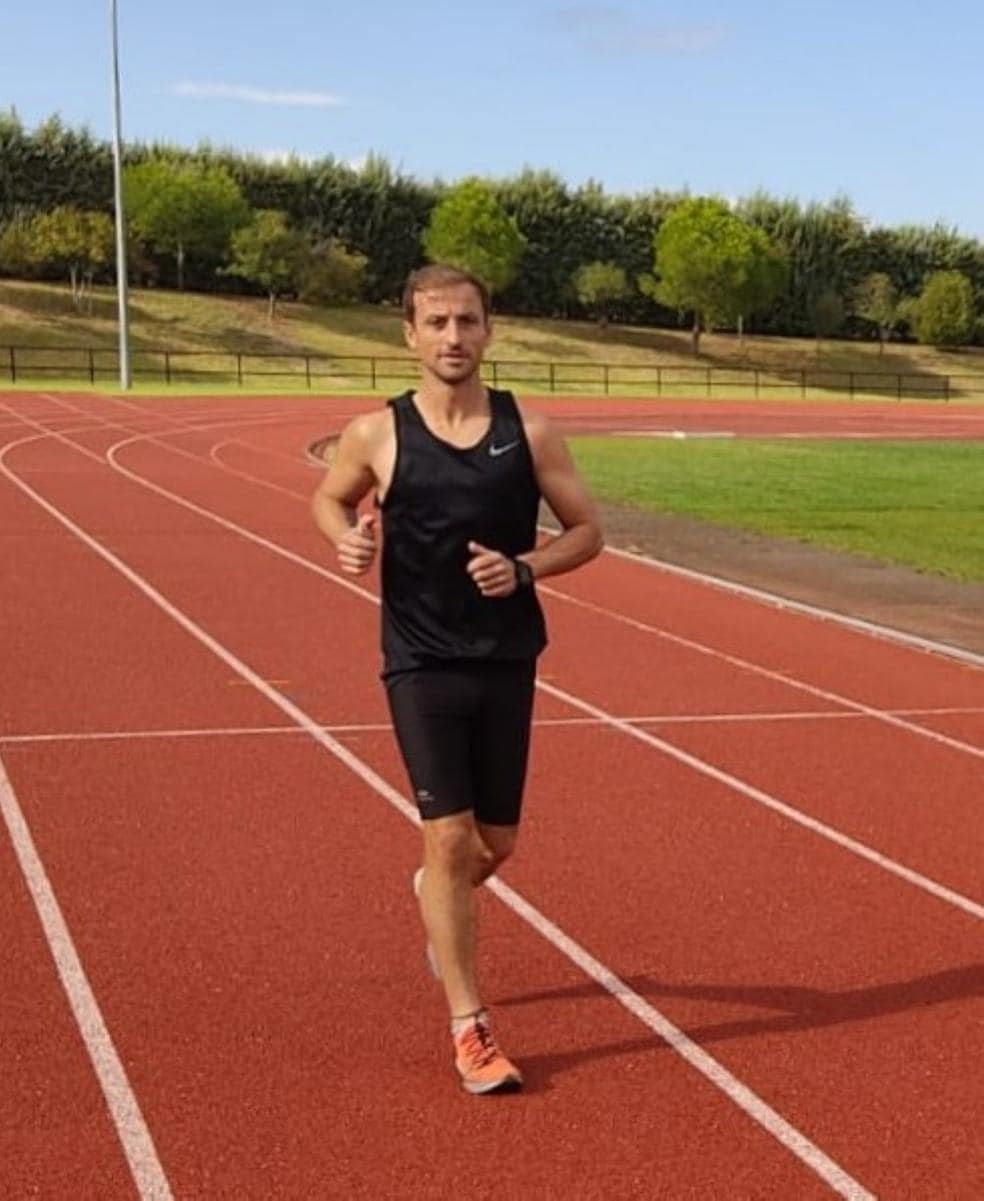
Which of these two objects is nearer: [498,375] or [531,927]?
[531,927]

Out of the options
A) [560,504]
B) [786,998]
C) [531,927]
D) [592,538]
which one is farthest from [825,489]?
[560,504]

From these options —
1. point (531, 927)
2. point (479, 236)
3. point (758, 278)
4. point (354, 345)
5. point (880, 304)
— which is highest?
point (479, 236)

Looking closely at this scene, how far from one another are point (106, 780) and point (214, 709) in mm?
1615

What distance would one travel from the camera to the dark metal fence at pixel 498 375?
61000 millimetres

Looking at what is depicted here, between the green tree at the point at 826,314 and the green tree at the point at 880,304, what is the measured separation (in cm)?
129

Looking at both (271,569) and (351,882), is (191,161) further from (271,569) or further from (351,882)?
(351,882)

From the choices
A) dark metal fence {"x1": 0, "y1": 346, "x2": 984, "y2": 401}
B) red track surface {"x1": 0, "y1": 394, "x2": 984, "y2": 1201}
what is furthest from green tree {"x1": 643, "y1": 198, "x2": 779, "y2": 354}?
red track surface {"x1": 0, "y1": 394, "x2": 984, "y2": 1201}

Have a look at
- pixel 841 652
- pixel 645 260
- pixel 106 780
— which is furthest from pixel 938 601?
pixel 645 260

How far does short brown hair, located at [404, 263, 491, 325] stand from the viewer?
175 inches

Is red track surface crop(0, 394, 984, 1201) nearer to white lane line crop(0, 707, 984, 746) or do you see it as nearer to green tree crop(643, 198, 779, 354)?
white lane line crop(0, 707, 984, 746)

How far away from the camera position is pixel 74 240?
7212cm

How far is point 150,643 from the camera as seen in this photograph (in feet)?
37.2

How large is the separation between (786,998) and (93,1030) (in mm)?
1974

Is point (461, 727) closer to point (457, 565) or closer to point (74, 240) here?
point (457, 565)
